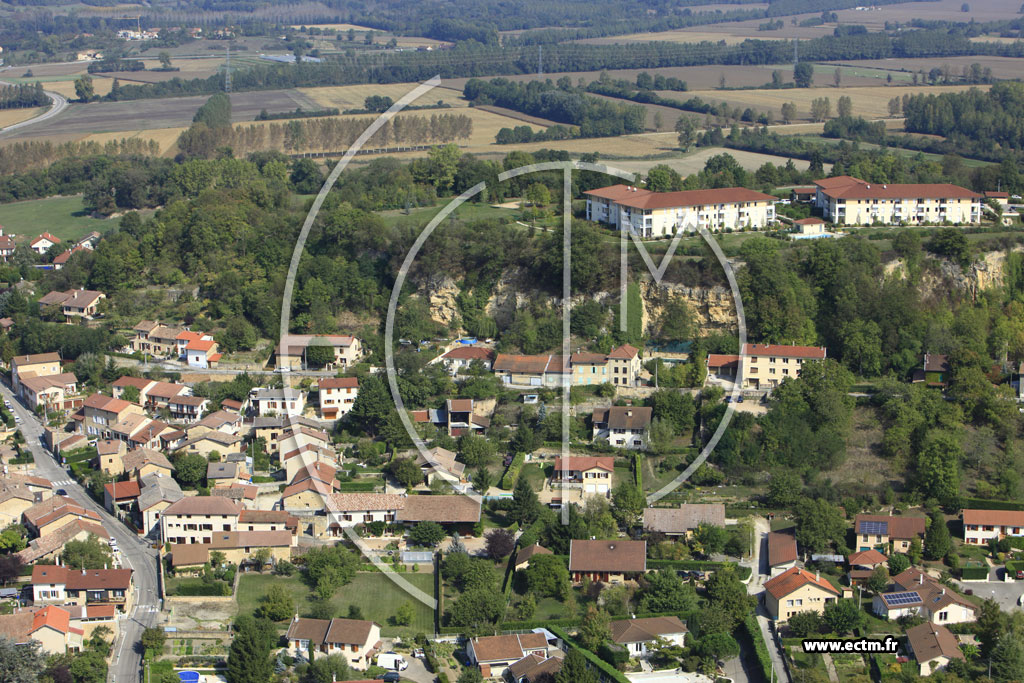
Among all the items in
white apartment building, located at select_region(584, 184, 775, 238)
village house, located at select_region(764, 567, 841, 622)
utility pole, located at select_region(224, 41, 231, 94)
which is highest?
utility pole, located at select_region(224, 41, 231, 94)

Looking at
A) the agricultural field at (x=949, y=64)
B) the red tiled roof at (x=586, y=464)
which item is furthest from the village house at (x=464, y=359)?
the agricultural field at (x=949, y=64)

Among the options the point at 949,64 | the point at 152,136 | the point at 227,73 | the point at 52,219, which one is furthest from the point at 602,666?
the point at 227,73

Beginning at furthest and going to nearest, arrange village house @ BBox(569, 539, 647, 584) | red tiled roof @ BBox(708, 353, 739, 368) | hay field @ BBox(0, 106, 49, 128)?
hay field @ BBox(0, 106, 49, 128), red tiled roof @ BBox(708, 353, 739, 368), village house @ BBox(569, 539, 647, 584)

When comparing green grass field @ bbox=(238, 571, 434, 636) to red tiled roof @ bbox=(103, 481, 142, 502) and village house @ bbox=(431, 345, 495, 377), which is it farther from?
village house @ bbox=(431, 345, 495, 377)

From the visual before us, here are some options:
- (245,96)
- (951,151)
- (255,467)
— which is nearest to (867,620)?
(255,467)

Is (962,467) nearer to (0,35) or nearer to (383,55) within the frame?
(383,55)

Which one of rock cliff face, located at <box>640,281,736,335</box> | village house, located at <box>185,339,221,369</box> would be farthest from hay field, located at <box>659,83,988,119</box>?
village house, located at <box>185,339,221,369</box>

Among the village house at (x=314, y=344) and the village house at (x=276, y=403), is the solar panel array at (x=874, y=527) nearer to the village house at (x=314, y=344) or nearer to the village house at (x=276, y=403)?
the village house at (x=276, y=403)
